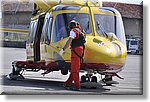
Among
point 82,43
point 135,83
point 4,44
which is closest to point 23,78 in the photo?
point 4,44

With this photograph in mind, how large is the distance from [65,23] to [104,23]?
1.29 ft

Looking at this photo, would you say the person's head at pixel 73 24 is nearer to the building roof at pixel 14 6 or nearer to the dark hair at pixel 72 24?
the dark hair at pixel 72 24

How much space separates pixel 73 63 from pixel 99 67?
0.26m

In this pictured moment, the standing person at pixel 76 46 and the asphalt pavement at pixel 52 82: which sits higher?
the standing person at pixel 76 46

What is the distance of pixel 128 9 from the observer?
4.58 meters

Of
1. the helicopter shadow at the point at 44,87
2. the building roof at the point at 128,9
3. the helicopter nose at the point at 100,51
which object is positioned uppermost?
the building roof at the point at 128,9

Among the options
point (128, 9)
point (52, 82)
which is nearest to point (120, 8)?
point (128, 9)

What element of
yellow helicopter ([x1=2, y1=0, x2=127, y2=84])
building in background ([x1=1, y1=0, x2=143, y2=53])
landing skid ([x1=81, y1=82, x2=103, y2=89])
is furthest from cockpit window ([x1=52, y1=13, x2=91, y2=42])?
landing skid ([x1=81, y1=82, x2=103, y2=89])

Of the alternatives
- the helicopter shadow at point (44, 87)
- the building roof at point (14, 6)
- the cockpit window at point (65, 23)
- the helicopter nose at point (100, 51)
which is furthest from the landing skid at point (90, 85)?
the building roof at point (14, 6)

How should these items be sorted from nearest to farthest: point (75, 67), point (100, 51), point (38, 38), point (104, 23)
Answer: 1. point (100, 51)
2. point (75, 67)
3. point (104, 23)
4. point (38, 38)

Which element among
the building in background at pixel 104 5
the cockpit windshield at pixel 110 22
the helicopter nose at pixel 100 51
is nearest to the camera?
the helicopter nose at pixel 100 51

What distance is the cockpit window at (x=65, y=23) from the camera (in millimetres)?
4422

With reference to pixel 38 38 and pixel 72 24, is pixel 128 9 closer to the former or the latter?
pixel 72 24

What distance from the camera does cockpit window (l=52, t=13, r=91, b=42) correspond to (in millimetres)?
4422
